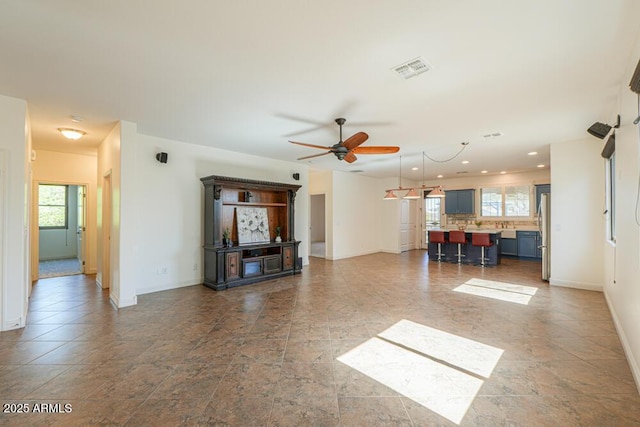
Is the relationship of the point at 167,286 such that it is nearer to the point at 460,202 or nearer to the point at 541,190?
the point at 460,202

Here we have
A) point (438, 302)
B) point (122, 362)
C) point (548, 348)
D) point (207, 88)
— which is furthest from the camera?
point (438, 302)

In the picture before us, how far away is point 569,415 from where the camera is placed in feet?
6.33

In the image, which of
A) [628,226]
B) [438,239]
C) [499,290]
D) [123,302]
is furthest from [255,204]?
[628,226]

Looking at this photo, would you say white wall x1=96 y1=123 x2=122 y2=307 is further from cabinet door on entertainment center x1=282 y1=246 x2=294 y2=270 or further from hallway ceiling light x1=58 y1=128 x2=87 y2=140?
cabinet door on entertainment center x1=282 y1=246 x2=294 y2=270

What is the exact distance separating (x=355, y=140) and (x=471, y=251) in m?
5.77

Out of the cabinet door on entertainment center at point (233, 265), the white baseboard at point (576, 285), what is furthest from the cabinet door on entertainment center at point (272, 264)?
the white baseboard at point (576, 285)

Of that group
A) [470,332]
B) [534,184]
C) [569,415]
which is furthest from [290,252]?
[534,184]

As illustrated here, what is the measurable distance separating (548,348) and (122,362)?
4114mm

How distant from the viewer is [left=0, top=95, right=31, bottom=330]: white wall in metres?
3.30

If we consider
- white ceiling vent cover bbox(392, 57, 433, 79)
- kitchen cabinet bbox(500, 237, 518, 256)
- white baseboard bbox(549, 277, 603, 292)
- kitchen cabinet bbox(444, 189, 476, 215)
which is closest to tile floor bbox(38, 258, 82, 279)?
white ceiling vent cover bbox(392, 57, 433, 79)

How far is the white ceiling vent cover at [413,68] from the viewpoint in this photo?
2599mm

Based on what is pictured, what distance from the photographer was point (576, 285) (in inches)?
202

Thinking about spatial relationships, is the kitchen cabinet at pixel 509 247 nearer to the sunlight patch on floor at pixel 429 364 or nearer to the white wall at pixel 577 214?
the white wall at pixel 577 214

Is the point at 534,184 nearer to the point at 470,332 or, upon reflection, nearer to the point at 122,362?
the point at 470,332
